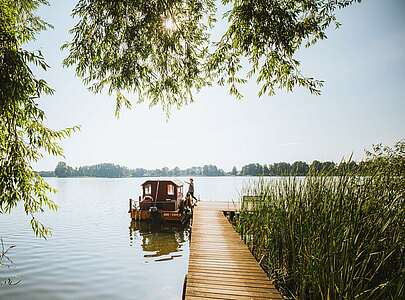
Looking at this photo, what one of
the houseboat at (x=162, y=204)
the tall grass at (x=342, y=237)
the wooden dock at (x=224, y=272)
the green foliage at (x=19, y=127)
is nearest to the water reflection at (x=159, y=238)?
the houseboat at (x=162, y=204)

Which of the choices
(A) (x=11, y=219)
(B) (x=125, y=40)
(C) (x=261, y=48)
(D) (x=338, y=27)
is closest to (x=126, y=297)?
(B) (x=125, y=40)

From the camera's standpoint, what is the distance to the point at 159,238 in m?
14.9

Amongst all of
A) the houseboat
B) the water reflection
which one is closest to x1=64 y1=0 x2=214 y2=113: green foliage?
the water reflection

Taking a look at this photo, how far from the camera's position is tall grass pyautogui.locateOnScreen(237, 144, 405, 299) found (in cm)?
283

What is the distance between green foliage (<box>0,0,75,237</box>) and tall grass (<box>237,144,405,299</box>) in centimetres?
391

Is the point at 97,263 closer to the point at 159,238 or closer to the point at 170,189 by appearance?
the point at 159,238

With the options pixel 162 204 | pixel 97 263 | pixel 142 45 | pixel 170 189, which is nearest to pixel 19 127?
pixel 142 45

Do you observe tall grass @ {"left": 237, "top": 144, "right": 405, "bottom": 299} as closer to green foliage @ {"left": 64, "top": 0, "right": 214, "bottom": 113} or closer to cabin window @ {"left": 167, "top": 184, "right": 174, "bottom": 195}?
green foliage @ {"left": 64, "top": 0, "right": 214, "bottom": 113}

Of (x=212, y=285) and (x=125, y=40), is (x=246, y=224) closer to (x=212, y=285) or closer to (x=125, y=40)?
(x=212, y=285)

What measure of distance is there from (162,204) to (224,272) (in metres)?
13.6

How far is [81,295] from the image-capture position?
24.7 ft

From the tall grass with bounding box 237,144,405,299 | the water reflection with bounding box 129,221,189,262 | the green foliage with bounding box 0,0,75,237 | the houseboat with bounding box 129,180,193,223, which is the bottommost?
the water reflection with bounding box 129,221,189,262

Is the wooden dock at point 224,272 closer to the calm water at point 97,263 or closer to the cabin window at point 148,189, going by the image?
the calm water at point 97,263

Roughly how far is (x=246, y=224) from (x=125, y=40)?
6153mm
